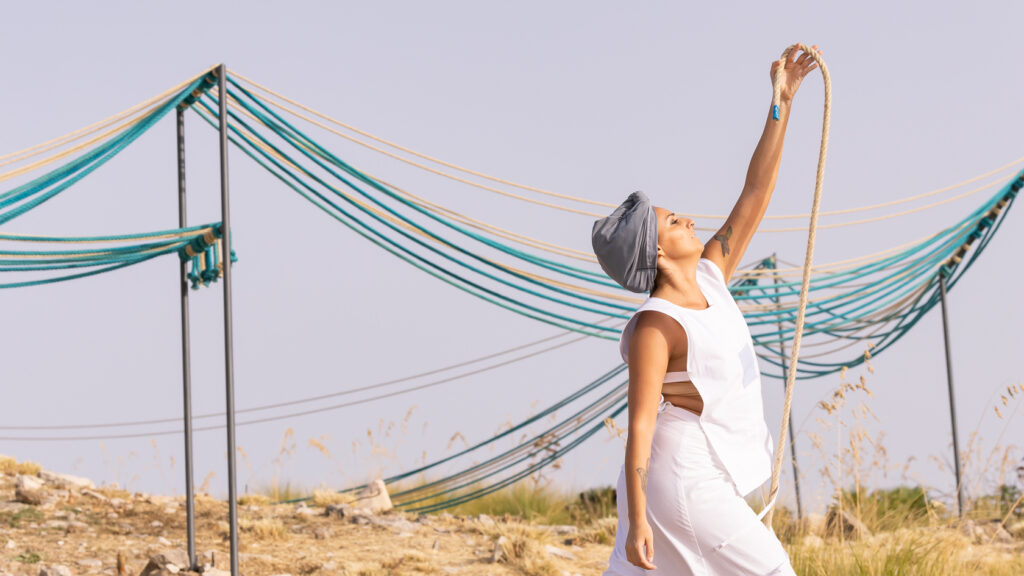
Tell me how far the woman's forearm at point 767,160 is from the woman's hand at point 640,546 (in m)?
1.15

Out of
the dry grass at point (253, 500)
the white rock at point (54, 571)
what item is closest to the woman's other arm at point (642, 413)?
the white rock at point (54, 571)

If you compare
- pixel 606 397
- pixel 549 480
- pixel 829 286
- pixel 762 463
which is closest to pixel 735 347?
pixel 762 463

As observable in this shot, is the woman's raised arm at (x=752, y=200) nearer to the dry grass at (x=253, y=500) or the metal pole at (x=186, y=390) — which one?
the metal pole at (x=186, y=390)

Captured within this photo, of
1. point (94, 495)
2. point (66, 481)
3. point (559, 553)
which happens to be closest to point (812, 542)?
point (559, 553)

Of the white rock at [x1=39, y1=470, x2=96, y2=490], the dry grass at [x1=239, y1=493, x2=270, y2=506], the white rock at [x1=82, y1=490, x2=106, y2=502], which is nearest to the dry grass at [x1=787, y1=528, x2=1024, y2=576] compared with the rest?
the dry grass at [x1=239, y1=493, x2=270, y2=506]

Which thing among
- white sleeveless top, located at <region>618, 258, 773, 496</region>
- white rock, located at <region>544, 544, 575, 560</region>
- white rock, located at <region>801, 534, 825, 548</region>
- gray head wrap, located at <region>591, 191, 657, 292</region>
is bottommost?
white rock, located at <region>544, 544, 575, 560</region>

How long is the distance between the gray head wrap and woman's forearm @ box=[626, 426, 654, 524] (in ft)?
1.32

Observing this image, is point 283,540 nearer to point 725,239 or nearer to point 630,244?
point 725,239

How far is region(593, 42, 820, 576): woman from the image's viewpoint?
96.7 inches

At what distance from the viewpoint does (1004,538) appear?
6816mm

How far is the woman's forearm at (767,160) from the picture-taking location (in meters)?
3.00

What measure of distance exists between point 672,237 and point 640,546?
2.67 feet

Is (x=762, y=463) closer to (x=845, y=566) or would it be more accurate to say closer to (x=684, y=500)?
(x=684, y=500)

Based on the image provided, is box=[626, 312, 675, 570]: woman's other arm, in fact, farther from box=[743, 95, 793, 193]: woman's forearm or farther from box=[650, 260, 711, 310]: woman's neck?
box=[743, 95, 793, 193]: woman's forearm
